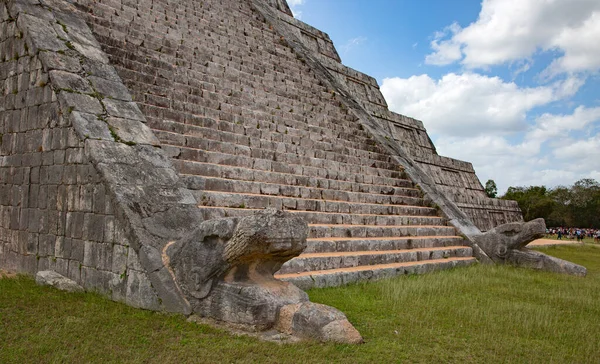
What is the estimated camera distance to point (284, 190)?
793cm

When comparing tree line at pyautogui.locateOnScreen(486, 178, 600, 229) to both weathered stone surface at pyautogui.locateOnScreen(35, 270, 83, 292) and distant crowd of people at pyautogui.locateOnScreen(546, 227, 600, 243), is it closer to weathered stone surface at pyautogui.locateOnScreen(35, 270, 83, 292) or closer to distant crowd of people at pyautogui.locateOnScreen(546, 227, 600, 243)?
distant crowd of people at pyautogui.locateOnScreen(546, 227, 600, 243)

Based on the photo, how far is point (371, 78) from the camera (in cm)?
1681

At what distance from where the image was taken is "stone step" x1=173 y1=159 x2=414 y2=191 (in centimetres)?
715

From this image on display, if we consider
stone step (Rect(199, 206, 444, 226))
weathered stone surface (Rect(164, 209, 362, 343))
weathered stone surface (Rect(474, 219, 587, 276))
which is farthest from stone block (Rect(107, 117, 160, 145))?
weathered stone surface (Rect(474, 219, 587, 276))

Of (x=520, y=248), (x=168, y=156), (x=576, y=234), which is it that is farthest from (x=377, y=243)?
(x=576, y=234)

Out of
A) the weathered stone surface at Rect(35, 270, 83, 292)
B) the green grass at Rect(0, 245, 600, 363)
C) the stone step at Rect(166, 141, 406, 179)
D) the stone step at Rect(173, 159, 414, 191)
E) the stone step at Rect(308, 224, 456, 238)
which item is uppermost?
the stone step at Rect(166, 141, 406, 179)

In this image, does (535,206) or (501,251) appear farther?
(535,206)

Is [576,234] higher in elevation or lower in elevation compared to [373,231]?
higher

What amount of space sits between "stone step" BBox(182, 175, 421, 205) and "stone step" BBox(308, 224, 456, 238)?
2.28 feet

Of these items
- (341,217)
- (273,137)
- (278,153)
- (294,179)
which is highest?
(273,137)

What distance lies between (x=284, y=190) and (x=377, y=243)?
1694mm

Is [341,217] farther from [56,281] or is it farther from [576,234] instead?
[576,234]

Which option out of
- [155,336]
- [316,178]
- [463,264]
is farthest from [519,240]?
[155,336]

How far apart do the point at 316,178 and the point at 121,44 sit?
411 cm
